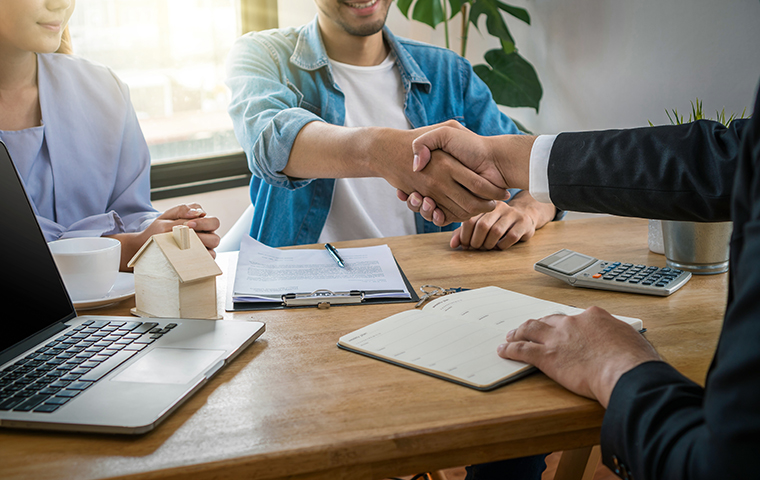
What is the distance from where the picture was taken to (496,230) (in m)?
1.16

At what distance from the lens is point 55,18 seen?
1.18 metres

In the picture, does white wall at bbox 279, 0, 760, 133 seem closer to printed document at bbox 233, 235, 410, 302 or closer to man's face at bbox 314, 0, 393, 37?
man's face at bbox 314, 0, 393, 37

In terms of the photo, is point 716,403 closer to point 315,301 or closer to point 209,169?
point 315,301

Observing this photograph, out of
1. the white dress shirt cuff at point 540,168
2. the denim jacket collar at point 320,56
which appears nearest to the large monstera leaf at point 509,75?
the denim jacket collar at point 320,56

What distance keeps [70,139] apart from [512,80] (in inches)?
78.9

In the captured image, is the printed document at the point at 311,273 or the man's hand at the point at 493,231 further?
the man's hand at the point at 493,231

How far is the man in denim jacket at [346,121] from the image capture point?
1315 mm

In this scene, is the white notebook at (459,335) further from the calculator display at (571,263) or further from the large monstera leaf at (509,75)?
the large monstera leaf at (509,75)

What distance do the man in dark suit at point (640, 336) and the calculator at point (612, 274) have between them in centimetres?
10

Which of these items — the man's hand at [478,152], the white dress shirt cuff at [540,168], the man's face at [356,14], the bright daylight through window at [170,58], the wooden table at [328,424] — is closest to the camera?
the wooden table at [328,424]

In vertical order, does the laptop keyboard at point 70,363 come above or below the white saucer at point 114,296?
above

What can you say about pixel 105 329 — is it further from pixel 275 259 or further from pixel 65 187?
pixel 65 187

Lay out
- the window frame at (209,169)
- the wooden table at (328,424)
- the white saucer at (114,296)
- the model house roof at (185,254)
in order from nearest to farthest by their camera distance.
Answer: the wooden table at (328,424)
the model house roof at (185,254)
the white saucer at (114,296)
the window frame at (209,169)

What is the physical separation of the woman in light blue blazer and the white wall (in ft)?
5.45
